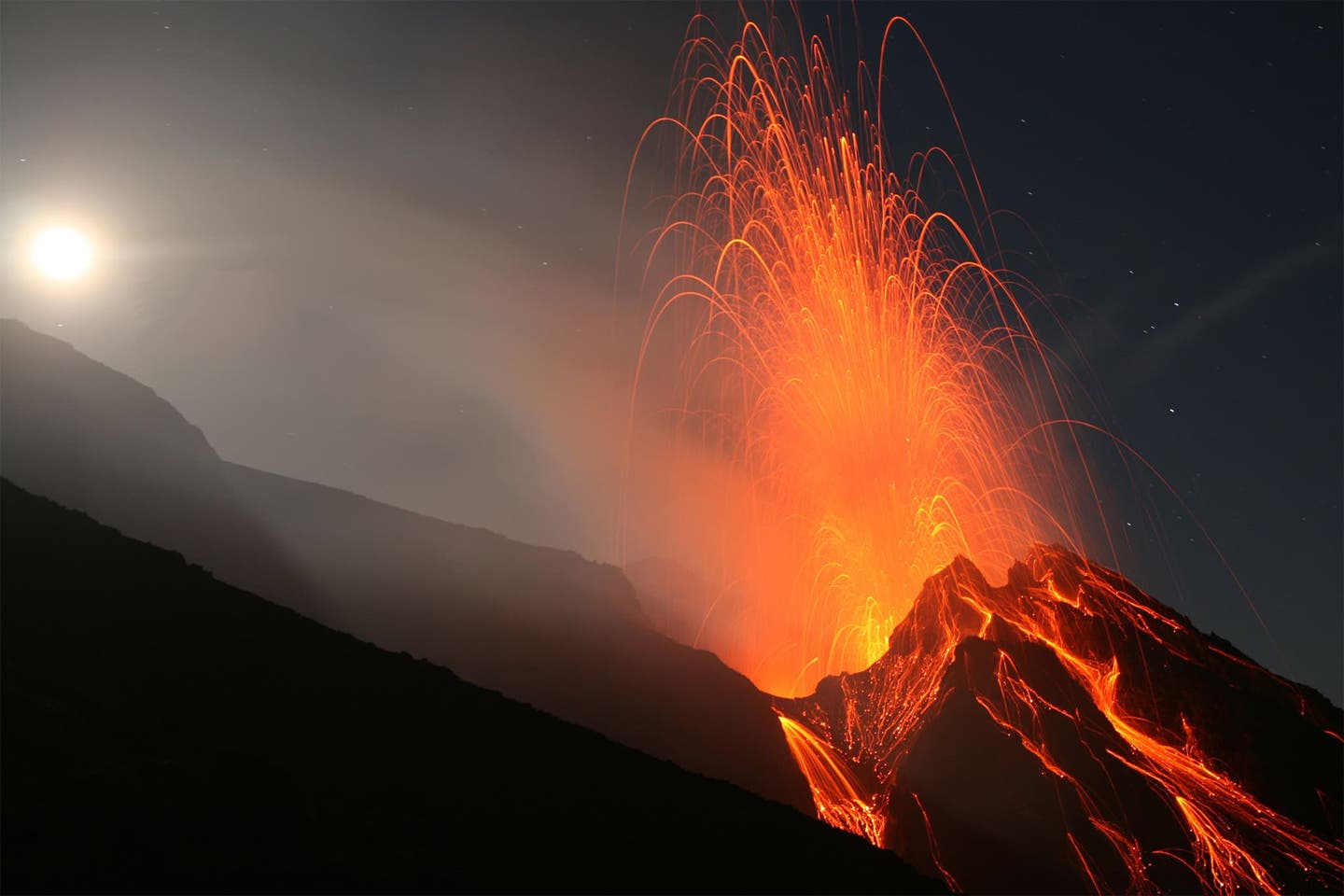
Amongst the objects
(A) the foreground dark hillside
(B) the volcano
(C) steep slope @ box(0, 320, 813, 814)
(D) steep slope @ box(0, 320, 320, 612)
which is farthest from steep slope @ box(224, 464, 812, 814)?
(A) the foreground dark hillside

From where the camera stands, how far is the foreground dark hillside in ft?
39.1

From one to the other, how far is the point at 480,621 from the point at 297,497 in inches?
918

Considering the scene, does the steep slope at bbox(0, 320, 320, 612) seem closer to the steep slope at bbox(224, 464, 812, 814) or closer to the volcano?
the steep slope at bbox(224, 464, 812, 814)

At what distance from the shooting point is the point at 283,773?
1539 centimetres

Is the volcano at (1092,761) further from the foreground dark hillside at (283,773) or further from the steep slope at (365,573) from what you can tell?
the foreground dark hillside at (283,773)

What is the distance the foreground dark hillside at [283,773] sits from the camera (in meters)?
11.9

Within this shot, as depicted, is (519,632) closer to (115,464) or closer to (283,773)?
(115,464)

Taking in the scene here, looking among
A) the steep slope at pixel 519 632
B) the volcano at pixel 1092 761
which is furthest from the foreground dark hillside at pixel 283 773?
the volcano at pixel 1092 761

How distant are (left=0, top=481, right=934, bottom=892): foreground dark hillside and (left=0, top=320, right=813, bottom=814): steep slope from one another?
24.5m

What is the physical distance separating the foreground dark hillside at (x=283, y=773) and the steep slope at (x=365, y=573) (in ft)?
80.4

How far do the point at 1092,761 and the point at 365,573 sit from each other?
58.7 m

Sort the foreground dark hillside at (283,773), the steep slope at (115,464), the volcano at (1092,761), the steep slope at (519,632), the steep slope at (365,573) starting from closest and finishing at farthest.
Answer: the foreground dark hillside at (283,773)
the steep slope at (115,464)
the steep slope at (365,573)
the volcano at (1092,761)
the steep slope at (519,632)

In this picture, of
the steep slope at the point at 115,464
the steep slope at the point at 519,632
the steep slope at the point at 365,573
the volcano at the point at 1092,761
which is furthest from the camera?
the steep slope at the point at 519,632

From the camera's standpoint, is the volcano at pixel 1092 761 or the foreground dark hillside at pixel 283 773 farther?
the volcano at pixel 1092 761
